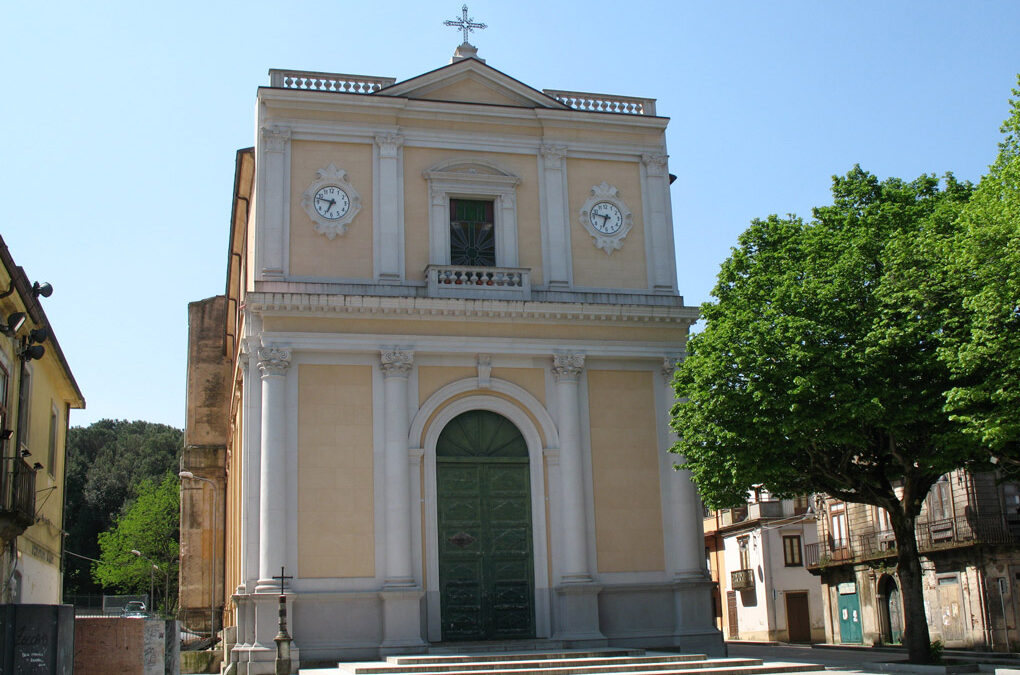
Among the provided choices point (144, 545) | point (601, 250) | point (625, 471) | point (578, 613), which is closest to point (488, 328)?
point (601, 250)

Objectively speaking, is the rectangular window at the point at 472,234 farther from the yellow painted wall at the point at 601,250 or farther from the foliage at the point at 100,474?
the foliage at the point at 100,474

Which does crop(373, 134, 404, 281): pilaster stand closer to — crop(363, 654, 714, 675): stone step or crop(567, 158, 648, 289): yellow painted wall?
crop(567, 158, 648, 289): yellow painted wall

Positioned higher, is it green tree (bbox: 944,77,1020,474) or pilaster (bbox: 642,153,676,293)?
pilaster (bbox: 642,153,676,293)

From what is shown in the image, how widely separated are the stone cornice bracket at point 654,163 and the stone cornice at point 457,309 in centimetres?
378

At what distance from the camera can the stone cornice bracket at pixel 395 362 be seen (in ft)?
79.4

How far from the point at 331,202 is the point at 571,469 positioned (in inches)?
325

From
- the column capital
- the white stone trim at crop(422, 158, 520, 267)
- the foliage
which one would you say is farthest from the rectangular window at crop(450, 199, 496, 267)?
the foliage

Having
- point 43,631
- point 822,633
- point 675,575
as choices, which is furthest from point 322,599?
point 822,633

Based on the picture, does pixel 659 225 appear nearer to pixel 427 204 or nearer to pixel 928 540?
pixel 427 204

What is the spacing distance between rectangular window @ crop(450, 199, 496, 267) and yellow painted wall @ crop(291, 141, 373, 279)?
2.08 meters

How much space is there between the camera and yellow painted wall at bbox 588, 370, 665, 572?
2489 cm

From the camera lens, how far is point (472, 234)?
2634cm

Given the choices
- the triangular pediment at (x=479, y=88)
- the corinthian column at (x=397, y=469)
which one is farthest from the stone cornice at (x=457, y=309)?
the triangular pediment at (x=479, y=88)

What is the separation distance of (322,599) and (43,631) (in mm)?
11174
